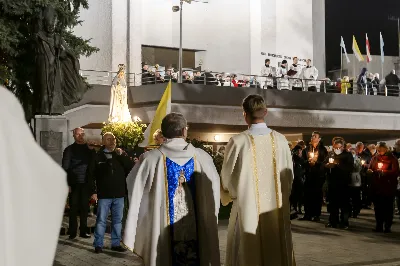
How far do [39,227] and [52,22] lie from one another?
1274 cm

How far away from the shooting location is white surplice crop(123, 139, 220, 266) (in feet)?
19.3

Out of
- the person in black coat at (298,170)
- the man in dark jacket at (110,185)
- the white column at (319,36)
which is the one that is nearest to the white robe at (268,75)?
the white column at (319,36)

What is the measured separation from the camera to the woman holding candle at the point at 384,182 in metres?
13.6

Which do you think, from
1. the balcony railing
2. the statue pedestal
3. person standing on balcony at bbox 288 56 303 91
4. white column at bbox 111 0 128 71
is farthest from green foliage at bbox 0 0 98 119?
person standing on balcony at bbox 288 56 303 91

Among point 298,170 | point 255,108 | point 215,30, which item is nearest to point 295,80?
point 215,30

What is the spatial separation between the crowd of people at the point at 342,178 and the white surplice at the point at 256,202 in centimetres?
768

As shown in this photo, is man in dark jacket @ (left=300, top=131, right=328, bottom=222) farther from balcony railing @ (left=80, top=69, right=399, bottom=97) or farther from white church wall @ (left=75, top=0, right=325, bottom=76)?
white church wall @ (left=75, top=0, right=325, bottom=76)

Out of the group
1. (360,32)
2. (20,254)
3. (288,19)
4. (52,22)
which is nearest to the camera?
(20,254)

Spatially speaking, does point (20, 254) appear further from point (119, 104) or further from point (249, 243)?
point (119, 104)

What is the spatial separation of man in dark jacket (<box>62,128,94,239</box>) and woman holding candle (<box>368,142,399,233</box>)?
5.76 meters

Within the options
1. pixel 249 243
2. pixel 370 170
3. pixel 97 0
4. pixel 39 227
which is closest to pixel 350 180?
pixel 370 170

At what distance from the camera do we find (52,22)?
13.8 meters

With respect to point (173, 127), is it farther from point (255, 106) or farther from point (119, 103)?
point (119, 103)

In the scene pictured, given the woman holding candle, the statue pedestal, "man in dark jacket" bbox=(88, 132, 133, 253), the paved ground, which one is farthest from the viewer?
the woman holding candle
